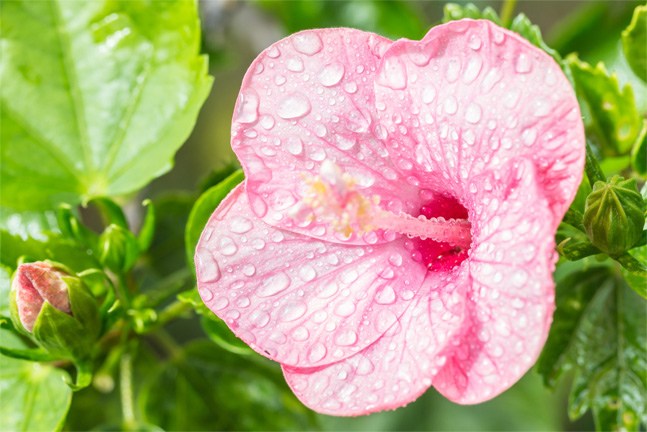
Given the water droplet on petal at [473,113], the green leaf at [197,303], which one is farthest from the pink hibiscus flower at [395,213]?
the green leaf at [197,303]

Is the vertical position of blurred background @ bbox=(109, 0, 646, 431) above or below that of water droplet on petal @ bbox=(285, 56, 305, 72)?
below

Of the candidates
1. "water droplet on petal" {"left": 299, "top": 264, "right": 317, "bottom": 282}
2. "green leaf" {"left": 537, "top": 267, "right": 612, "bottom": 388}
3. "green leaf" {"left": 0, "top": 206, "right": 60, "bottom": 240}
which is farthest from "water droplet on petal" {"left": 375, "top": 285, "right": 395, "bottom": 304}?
"green leaf" {"left": 0, "top": 206, "right": 60, "bottom": 240}

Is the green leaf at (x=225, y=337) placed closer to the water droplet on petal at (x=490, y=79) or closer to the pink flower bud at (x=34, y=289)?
the pink flower bud at (x=34, y=289)

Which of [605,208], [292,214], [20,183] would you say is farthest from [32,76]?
[605,208]

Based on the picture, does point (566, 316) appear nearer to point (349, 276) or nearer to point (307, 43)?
point (349, 276)

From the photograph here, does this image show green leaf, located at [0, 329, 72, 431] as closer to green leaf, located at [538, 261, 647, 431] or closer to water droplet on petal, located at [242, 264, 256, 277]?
water droplet on petal, located at [242, 264, 256, 277]

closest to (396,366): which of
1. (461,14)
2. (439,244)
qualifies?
(439,244)

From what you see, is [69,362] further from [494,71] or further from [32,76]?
[494,71]
